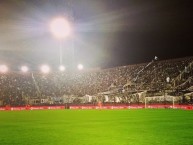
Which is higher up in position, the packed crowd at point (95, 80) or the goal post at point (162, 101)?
the packed crowd at point (95, 80)

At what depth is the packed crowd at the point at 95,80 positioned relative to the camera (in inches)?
3134

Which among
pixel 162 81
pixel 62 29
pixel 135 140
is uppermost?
pixel 62 29

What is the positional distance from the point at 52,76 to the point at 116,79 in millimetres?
20385

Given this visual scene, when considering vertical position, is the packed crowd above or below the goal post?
above

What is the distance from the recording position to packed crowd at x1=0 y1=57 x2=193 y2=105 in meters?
79.6

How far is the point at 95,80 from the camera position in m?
96.2

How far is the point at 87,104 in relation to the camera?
81.1m

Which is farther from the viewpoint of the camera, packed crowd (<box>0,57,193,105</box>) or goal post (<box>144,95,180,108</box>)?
packed crowd (<box>0,57,193,105</box>)

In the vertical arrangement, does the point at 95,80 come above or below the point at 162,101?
above

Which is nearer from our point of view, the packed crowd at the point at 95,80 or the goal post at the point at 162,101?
the goal post at the point at 162,101

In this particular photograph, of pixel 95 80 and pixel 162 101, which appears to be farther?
pixel 95 80

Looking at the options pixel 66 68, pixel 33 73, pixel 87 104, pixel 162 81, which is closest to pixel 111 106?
pixel 87 104

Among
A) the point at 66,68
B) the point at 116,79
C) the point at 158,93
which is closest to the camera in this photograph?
the point at 158,93

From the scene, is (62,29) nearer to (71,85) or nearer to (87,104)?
(87,104)
